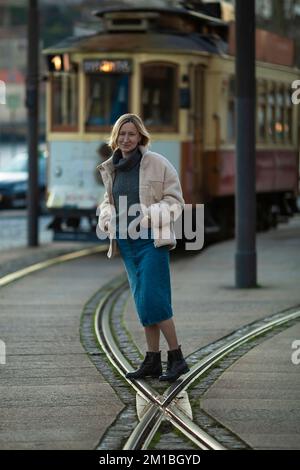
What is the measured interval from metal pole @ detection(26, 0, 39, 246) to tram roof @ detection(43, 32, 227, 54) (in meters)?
0.38

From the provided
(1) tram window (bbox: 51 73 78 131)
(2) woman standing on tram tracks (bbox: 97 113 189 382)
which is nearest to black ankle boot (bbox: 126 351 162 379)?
(2) woman standing on tram tracks (bbox: 97 113 189 382)

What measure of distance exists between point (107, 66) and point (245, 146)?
5.85 metres

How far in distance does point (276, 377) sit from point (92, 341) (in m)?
2.52

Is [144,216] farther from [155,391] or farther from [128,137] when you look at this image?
[155,391]

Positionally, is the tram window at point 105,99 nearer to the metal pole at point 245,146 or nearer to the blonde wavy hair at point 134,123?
the metal pole at point 245,146

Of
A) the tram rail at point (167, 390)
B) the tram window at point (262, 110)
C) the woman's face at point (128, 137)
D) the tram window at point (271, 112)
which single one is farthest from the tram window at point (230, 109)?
the woman's face at point (128, 137)

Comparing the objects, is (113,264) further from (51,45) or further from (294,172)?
(294,172)

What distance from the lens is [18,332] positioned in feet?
43.1

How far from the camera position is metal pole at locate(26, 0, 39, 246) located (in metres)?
23.0

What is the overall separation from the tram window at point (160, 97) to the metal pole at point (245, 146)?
547cm

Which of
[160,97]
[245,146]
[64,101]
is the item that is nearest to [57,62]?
[64,101]

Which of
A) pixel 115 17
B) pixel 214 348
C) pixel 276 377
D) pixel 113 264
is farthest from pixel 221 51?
pixel 276 377

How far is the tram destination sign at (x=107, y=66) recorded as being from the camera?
2203 cm

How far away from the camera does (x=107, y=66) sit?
22.1 m
